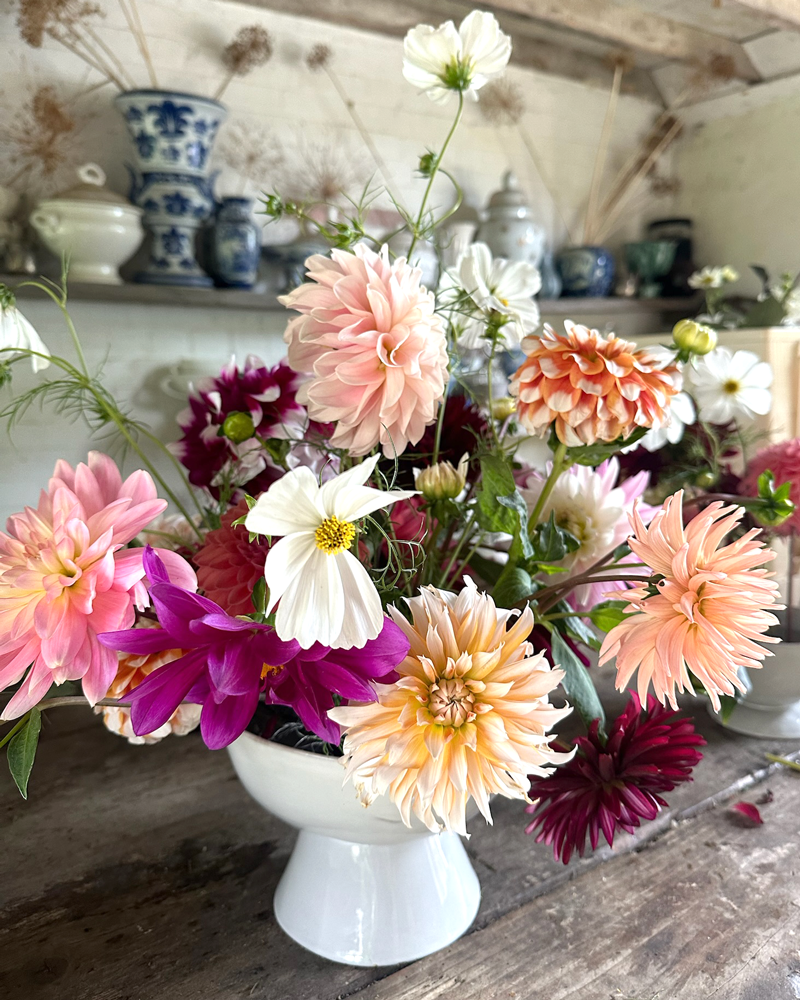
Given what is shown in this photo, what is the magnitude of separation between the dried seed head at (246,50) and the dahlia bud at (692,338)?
3.37 ft

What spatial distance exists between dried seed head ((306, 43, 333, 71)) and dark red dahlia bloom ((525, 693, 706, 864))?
4.11 feet

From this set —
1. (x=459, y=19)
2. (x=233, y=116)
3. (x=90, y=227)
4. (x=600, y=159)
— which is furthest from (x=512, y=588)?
(x=600, y=159)

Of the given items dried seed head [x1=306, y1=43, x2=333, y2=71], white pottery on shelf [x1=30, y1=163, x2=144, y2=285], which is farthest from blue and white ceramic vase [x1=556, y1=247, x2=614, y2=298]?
white pottery on shelf [x1=30, y1=163, x2=144, y2=285]

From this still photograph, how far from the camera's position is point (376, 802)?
41 cm

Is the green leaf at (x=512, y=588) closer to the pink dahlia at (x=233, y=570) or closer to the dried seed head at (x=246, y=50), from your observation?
the pink dahlia at (x=233, y=570)

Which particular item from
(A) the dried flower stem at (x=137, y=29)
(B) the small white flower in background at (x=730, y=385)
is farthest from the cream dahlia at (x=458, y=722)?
(A) the dried flower stem at (x=137, y=29)

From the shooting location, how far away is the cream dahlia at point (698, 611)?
35 centimetres

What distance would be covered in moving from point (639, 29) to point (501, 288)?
3.98 ft

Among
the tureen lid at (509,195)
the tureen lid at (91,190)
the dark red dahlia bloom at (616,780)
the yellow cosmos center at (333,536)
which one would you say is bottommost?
the dark red dahlia bloom at (616,780)

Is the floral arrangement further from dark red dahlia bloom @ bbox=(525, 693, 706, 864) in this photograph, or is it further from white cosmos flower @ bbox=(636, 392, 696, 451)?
white cosmos flower @ bbox=(636, 392, 696, 451)

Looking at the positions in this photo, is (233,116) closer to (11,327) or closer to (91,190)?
(91,190)

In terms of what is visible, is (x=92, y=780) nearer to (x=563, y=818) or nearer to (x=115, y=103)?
(x=563, y=818)

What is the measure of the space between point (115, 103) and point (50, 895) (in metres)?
1.04

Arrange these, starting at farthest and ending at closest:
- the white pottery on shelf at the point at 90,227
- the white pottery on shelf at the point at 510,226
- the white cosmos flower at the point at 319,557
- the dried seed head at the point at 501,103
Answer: the dried seed head at the point at 501,103
the white pottery on shelf at the point at 510,226
the white pottery on shelf at the point at 90,227
the white cosmos flower at the point at 319,557
